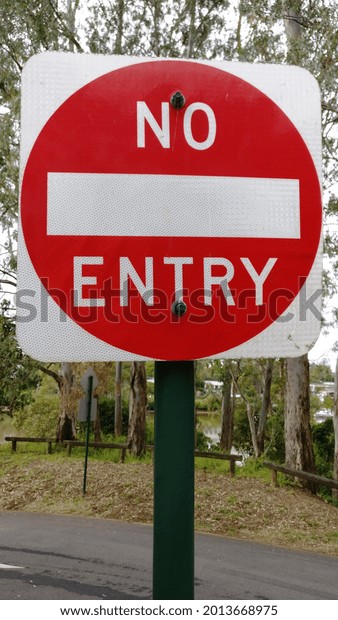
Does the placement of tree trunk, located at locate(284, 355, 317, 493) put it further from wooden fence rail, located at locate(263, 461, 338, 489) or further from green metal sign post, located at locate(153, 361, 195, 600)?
green metal sign post, located at locate(153, 361, 195, 600)

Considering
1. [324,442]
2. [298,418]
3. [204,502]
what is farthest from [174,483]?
[324,442]

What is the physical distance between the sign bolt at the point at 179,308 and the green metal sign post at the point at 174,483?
0.10 metres

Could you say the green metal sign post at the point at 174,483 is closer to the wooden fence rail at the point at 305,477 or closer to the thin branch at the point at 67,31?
the wooden fence rail at the point at 305,477

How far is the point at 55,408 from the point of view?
92.2ft

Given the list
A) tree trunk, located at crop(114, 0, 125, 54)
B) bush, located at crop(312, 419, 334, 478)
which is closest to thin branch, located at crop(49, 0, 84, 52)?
tree trunk, located at crop(114, 0, 125, 54)

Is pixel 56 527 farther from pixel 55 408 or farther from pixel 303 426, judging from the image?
pixel 55 408

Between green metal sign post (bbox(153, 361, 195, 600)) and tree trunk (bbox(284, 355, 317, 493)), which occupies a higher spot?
green metal sign post (bbox(153, 361, 195, 600))

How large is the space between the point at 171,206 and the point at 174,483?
507 millimetres

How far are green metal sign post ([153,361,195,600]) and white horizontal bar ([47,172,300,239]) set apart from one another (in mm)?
265

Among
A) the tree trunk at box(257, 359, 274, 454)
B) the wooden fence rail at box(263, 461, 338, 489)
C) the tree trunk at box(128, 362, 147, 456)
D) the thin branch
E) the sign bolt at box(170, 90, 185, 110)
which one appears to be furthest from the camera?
the tree trunk at box(257, 359, 274, 454)

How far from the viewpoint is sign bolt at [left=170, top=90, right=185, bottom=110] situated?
1.07 meters

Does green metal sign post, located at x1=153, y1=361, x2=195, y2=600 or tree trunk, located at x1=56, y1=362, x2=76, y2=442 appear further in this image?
tree trunk, located at x1=56, y1=362, x2=76, y2=442

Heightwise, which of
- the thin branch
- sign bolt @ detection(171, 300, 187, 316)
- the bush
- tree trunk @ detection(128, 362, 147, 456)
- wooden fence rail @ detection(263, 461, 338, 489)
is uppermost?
the thin branch
